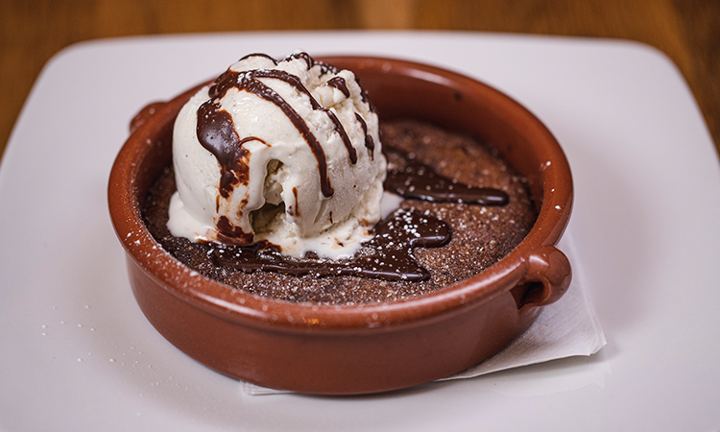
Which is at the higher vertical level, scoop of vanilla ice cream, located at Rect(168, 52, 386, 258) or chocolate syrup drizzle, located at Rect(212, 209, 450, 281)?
scoop of vanilla ice cream, located at Rect(168, 52, 386, 258)

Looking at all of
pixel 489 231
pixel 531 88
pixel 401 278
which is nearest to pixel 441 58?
pixel 531 88

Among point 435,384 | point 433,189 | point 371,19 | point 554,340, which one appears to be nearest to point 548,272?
point 554,340

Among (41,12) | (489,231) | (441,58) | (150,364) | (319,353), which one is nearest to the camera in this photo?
(319,353)

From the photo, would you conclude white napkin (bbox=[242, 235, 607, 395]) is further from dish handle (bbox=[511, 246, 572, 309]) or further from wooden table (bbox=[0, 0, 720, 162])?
wooden table (bbox=[0, 0, 720, 162])

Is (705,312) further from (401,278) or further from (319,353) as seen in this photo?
(319,353)

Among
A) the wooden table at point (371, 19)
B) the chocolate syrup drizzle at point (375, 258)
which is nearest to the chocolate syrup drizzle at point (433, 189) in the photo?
the chocolate syrup drizzle at point (375, 258)

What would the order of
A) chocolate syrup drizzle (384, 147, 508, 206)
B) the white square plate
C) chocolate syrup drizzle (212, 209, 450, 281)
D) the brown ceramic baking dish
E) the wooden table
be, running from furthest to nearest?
1. the wooden table
2. chocolate syrup drizzle (384, 147, 508, 206)
3. chocolate syrup drizzle (212, 209, 450, 281)
4. the white square plate
5. the brown ceramic baking dish

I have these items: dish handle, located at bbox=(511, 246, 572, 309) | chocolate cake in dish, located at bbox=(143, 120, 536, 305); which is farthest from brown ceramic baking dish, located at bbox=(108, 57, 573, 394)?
chocolate cake in dish, located at bbox=(143, 120, 536, 305)

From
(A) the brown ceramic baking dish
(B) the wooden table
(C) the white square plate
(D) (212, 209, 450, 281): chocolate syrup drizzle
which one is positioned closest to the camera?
(A) the brown ceramic baking dish

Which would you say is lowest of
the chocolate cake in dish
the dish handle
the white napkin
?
the white napkin
